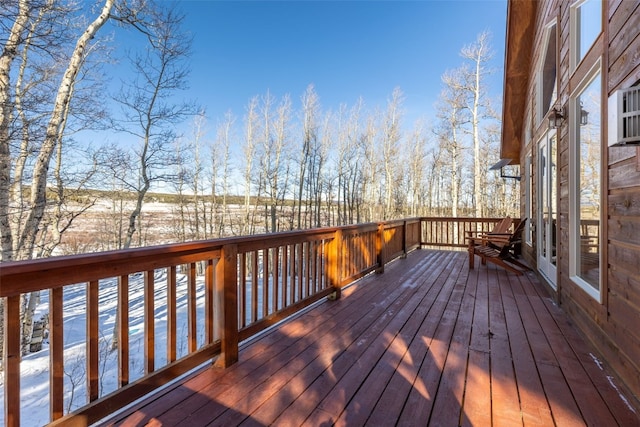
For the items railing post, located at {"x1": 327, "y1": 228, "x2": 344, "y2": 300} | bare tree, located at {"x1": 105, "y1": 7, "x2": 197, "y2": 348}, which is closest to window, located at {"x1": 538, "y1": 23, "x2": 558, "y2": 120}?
railing post, located at {"x1": 327, "y1": 228, "x2": 344, "y2": 300}

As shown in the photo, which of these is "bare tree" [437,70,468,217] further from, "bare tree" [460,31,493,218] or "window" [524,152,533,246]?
"window" [524,152,533,246]

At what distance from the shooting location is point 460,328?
8.86 ft

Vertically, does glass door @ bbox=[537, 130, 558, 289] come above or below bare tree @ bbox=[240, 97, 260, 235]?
below

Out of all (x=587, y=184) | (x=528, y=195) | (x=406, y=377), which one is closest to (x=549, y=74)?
(x=528, y=195)

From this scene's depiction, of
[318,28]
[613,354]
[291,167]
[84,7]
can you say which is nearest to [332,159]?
[291,167]

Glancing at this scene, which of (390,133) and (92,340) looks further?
(390,133)

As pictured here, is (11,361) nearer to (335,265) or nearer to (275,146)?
(335,265)

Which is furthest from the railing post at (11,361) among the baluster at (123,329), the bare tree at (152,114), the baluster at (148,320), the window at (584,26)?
the bare tree at (152,114)

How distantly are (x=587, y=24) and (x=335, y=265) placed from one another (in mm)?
3342

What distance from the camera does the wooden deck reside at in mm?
1531

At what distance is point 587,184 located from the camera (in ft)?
8.57

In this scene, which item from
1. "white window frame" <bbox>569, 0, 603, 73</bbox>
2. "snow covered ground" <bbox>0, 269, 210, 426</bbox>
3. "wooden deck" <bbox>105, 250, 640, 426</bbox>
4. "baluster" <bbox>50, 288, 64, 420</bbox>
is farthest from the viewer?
"snow covered ground" <bbox>0, 269, 210, 426</bbox>

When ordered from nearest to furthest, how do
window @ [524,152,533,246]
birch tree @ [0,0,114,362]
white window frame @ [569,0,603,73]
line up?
white window frame @ [569,0,603,73] < window @ [524,152,533,246] < birch tree @ [0,0,114,362]

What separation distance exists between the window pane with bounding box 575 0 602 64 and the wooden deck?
2504 millimetres
